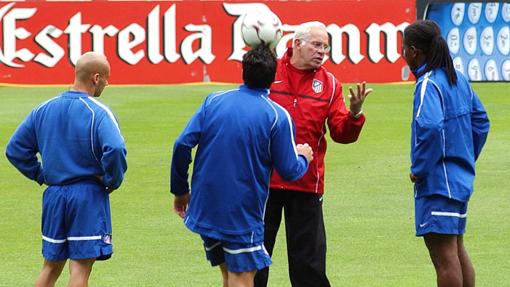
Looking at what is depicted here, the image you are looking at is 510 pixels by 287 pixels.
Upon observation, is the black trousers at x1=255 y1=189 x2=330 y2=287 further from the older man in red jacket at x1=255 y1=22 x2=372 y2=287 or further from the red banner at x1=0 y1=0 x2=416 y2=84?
the red banner at x1=0 y1=0 x2=416 y2=84

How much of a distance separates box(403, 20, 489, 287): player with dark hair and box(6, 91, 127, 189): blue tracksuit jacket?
70.7 inches

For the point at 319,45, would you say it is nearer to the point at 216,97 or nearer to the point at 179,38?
the point at 216,97

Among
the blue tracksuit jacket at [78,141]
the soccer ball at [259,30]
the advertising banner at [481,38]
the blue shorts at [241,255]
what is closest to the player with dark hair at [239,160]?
the blue shorts at [241,255]

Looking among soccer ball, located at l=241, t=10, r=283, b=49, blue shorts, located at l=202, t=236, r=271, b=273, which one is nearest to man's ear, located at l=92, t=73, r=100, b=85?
blue shorts, located at l=202, t=236, r=271, b=273

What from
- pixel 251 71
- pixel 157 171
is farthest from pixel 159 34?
pixel 251 71

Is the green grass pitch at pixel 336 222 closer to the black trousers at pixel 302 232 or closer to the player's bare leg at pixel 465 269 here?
the black trousers at pixel 302 232

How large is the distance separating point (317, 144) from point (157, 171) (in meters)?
7.60

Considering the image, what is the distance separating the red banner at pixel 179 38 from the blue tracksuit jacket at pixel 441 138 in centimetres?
2185

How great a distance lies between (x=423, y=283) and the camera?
31.7 feet

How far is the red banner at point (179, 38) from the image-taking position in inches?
1169

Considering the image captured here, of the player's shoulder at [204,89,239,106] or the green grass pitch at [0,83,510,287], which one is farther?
the green grass pitch at [0,83,510,287]

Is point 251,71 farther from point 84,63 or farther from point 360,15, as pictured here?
point 360,15

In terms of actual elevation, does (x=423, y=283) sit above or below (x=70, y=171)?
below

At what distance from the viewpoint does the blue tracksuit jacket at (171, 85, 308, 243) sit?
289 inches
